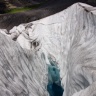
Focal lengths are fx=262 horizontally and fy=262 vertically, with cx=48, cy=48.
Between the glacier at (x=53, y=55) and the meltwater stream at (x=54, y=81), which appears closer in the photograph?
the glacier at (x=53, y=55)

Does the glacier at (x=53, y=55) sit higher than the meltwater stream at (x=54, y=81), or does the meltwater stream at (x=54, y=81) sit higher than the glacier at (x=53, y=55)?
the glacier at (x=53, y=55)

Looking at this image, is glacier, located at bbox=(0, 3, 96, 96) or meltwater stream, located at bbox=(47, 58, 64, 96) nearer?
glacier, located at bbox=(0, 3, 96, 96)

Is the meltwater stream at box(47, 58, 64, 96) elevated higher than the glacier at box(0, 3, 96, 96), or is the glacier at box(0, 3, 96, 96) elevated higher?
the glacier at box(0, 3, 96, 96)

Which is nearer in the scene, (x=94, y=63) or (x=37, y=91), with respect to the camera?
(x=94, y=63)

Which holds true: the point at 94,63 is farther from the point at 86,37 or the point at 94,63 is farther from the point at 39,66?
the point at 39,66

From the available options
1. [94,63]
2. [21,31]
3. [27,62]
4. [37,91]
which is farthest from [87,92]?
[21,31]
